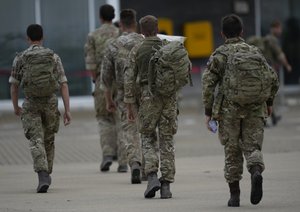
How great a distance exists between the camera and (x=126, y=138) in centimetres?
1302

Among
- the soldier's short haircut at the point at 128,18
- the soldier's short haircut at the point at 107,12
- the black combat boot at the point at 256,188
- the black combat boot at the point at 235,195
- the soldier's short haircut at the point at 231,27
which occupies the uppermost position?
the soldier's short haircut at the point at 231,27

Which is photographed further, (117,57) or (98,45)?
(98,45)

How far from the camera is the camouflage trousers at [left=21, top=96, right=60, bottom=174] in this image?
11844mm

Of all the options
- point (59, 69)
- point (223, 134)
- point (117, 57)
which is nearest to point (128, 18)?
point (117, 57)

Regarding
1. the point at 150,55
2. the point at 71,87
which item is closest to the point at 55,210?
the point at 150,55

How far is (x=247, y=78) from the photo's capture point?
984 centimetres

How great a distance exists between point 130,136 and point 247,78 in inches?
135

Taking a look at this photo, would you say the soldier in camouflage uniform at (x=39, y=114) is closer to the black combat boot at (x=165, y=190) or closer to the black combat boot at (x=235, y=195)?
the black combat boot at (x=165, y=190)

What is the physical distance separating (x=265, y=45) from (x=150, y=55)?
34.4ft

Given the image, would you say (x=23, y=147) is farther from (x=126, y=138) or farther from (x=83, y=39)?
(x=83, y=39)

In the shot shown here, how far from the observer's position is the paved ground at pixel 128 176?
412 inches

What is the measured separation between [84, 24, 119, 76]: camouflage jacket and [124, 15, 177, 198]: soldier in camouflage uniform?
10.1ft

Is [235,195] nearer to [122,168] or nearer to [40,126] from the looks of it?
[40,126]

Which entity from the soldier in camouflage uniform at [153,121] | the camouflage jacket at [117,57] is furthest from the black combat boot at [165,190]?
the camouflage jacket at [117,57]
